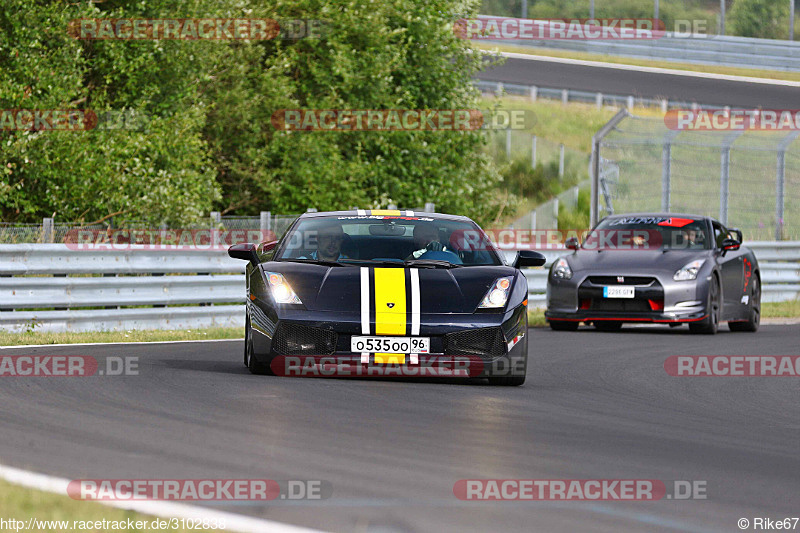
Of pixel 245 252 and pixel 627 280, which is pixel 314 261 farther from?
pixel 627 280

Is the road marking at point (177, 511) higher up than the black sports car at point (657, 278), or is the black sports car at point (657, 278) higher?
the road marking at point (177, 511)

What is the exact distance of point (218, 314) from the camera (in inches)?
622

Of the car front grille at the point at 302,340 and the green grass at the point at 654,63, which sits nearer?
the car front grille at the point at 302,340

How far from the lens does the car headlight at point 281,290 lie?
963cm

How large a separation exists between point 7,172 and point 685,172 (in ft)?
72.5

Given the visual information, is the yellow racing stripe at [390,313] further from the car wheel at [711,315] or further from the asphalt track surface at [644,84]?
the asphalt track surface at [644,84]

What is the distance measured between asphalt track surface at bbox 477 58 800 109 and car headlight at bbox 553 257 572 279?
70.7 ft

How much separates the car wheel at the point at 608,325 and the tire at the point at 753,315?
142 centimetres

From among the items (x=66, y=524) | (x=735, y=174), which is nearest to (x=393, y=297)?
(x=66, y=524)

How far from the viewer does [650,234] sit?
56.3ft

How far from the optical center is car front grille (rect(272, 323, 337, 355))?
943 cm

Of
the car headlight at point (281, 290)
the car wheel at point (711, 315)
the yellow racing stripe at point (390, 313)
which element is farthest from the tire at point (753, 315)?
the car headlight at point (281, 290)

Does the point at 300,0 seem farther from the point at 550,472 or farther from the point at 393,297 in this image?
the point at 550,472

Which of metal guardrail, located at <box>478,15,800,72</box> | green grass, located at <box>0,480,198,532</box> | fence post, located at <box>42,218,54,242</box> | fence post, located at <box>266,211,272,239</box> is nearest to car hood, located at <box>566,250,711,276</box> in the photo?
fence post, located at <box>266,211,272,239</box>
